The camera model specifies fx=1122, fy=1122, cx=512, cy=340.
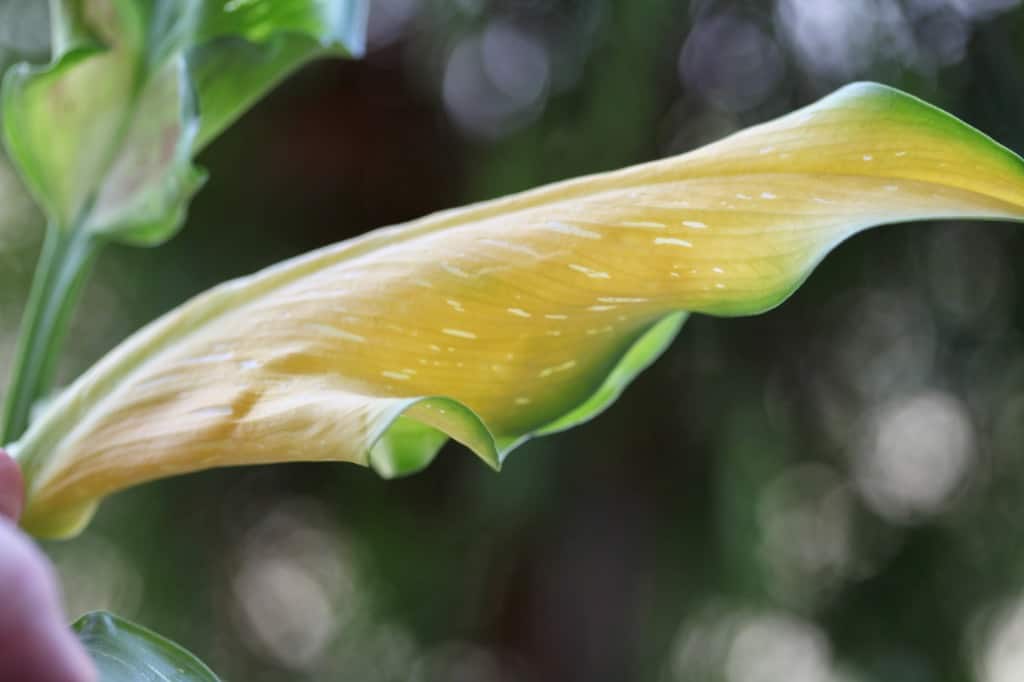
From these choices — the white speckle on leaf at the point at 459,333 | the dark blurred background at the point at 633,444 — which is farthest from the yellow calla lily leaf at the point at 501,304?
the dark blurred background at the point at 633,444

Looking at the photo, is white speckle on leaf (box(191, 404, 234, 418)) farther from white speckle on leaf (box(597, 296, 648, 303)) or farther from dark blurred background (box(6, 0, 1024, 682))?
dark blurred background (box(6, 0, 1024, 682))

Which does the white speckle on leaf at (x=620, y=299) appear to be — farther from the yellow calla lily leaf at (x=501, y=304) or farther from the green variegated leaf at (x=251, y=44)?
the green variegated leaf at (x=251, y=44)

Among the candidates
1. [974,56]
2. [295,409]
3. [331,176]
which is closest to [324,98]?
[331,176]

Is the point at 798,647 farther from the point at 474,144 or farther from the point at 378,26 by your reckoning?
the point at 378,26

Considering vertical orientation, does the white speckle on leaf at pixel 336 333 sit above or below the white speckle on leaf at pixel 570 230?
below

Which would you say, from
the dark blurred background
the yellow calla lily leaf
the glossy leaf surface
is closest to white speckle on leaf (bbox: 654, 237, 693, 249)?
the yellow calla lily leaf

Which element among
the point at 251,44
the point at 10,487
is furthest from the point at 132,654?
the point at 251,44

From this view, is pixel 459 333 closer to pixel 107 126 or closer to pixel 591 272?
pixel 591 272

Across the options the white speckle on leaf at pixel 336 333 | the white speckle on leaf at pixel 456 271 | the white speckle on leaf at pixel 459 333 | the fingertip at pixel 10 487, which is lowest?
the fingertip at pixel 10 487
